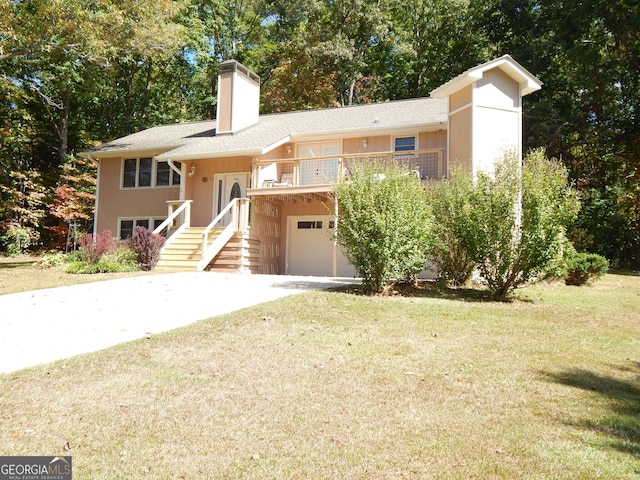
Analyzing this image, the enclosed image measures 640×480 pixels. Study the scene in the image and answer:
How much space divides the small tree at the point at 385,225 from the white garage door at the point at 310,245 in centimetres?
712

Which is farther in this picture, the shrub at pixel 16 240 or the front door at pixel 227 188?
the shrub at pixel 16 240

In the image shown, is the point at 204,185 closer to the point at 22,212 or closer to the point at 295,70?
the point at 22,212

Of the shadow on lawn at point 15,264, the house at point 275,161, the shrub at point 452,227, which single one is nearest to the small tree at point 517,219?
the shrub at point 452,227

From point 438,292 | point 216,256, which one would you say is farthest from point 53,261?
point 438,292

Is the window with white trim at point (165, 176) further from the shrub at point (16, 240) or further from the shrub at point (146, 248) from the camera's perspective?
the shrub at point (16, 240)

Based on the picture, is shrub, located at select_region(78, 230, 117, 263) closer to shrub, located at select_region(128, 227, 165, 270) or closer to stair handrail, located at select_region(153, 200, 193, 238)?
shrub, located at select_region(128, 227, 165, 270)

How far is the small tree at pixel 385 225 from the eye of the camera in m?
10.1

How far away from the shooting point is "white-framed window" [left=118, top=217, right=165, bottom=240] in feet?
66.1

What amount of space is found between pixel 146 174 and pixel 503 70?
14.1 metres

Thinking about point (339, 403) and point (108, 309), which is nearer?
point (339, 403)

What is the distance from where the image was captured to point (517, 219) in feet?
32.4

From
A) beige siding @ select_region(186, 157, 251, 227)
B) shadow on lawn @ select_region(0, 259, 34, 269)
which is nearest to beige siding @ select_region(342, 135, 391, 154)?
beige siding @ select_region(186, 157, 251, 227)

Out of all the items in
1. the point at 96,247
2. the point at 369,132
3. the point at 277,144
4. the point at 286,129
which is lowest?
the point at 96,247

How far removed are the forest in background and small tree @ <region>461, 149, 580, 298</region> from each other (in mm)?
10126
